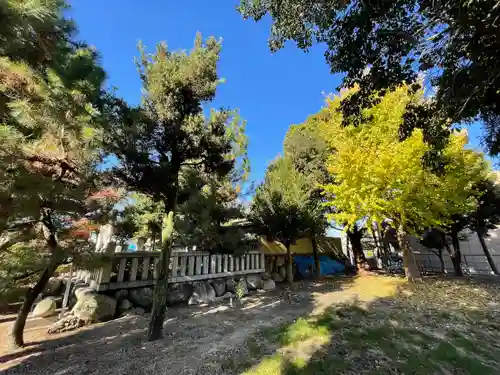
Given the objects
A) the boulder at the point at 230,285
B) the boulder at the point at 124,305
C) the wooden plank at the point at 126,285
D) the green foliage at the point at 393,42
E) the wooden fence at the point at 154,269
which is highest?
the green foliage at the point at 393,42

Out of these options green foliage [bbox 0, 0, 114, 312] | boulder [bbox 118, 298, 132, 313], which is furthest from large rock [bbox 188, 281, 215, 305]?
green foliage [bbox 0, 0, 114, 312]

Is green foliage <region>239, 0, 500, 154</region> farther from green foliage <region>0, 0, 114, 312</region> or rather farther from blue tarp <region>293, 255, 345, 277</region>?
blue tarp <region>293, 255, 345, 277</region>

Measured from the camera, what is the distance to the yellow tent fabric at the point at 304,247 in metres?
11.7

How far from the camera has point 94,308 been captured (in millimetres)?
5414

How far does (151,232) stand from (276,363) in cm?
740

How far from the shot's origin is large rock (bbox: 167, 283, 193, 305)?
6895 mm

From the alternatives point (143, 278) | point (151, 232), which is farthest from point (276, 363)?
point (151, 232)

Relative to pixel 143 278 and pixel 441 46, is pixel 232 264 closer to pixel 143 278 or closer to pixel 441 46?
pixel 143 278

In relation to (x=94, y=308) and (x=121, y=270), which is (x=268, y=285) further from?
(x=94, y=308)

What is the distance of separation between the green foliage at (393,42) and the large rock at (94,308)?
274 inches

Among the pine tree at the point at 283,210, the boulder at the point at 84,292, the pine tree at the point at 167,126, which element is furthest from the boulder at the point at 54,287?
the pine tree at the point at 283,210

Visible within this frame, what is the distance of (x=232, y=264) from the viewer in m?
9.00

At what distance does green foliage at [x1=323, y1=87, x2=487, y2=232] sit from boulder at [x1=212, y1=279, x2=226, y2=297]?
15.9 ft

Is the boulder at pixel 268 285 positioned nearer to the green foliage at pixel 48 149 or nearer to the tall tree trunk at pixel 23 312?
the green foliage at pixel 48 149
